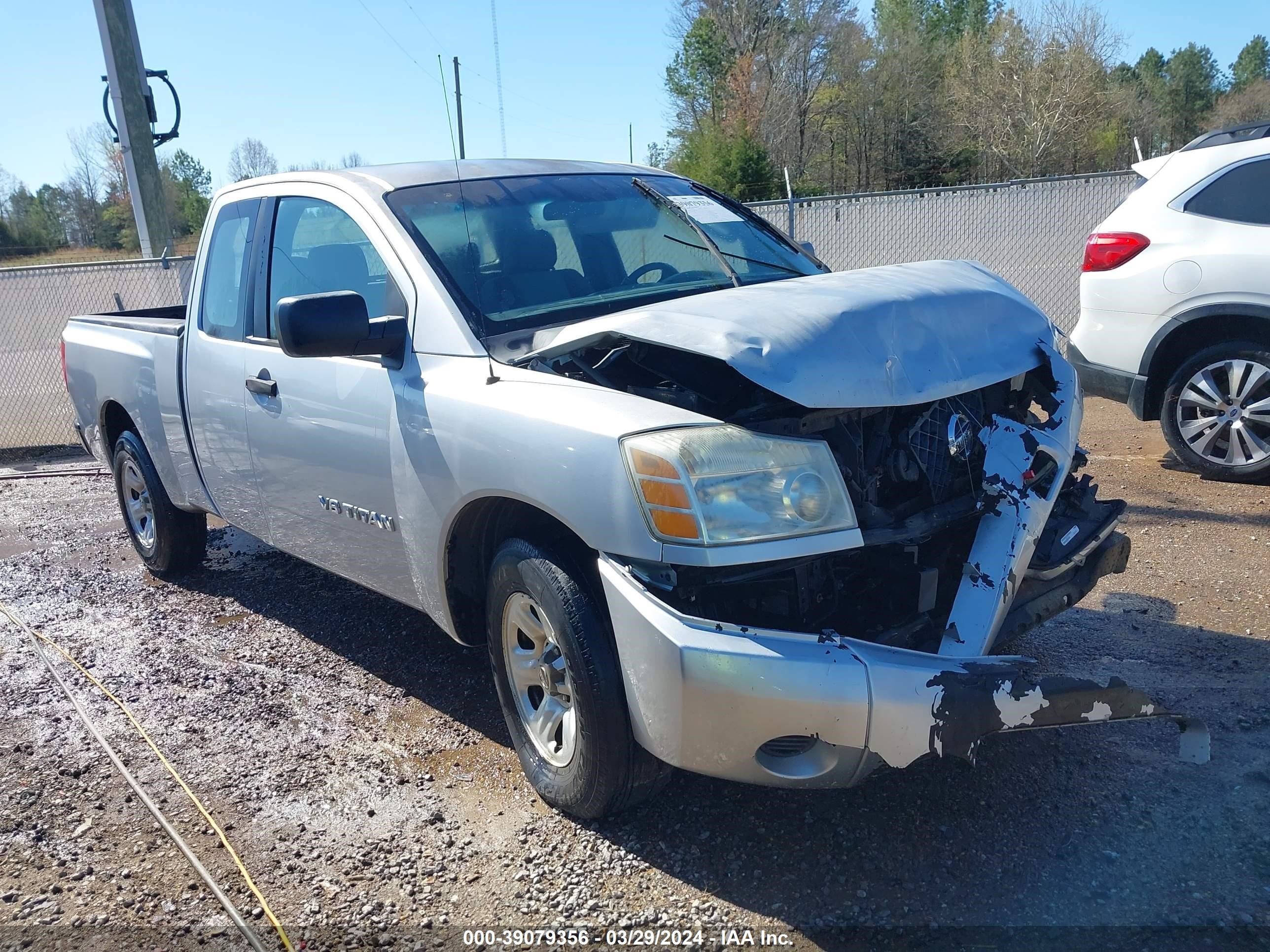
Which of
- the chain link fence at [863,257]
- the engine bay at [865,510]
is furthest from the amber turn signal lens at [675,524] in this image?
the chain link fence at [863,257]

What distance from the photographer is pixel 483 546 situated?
3432 mm

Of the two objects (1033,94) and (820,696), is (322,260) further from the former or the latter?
(1033,94)

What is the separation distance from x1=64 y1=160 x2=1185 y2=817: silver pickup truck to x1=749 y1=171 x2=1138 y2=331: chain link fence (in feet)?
26.0

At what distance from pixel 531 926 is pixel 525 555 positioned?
39.3 inches

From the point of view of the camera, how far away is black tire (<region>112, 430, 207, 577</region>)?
5648mm

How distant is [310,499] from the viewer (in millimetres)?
4059

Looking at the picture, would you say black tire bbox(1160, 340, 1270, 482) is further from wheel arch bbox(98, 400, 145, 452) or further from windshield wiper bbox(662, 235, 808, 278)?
wheel arch bbox(98, 400, 145, 452)

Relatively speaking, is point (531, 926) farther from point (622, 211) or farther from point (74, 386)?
point (74, 386)

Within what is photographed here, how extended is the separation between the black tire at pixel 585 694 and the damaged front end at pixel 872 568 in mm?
105

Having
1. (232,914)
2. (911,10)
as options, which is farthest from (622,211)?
(911,10)

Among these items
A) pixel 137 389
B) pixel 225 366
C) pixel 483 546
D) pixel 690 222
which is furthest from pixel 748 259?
pixel 137 389

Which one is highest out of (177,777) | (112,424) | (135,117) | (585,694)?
(135,117)

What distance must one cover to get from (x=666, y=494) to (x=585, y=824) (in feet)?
3.87

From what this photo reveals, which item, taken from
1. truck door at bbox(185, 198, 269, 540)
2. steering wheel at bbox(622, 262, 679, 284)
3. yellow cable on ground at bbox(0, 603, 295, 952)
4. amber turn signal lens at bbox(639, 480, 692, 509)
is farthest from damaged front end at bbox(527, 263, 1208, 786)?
truck door at bbox(185, 198, 269, 540)
